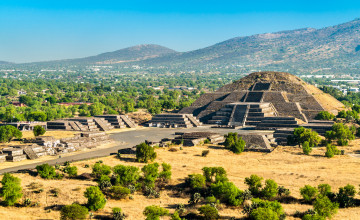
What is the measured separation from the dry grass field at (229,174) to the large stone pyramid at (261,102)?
30.6 m

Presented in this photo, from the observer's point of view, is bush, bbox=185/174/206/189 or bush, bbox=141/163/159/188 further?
bush, bbox=141/163/159/188

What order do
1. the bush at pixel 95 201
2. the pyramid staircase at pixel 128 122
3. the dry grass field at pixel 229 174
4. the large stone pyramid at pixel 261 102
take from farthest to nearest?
the pyramid staircase at pixel 128 122
the large stone pyramid at pixel 261 102
the dry grass field at pixel 229 174
the bush at pixel 95 201

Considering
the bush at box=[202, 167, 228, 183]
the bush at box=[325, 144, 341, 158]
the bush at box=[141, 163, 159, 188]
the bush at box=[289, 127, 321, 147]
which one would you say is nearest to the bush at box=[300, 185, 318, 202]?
the bush at box=[202, 167, 228, 183]

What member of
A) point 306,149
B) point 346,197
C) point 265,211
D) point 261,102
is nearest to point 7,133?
point 306,149

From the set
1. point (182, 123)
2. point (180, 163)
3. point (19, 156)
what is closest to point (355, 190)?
point (180, 163)

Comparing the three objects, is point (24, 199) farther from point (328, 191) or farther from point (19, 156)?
point (328, 191)

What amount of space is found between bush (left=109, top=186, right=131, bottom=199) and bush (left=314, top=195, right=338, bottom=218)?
17.3m

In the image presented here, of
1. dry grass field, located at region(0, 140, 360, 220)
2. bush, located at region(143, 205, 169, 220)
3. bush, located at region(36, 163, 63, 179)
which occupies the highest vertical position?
bush, located at region(36, 163, 63, 179)

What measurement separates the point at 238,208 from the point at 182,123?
61355 millimetres

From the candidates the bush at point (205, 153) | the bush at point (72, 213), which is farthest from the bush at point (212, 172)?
the bush at point (72, 213)

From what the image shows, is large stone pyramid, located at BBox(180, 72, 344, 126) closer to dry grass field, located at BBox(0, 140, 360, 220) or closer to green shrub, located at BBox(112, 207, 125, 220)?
dry grass field, located at BBox(0, 140, 360, 220)

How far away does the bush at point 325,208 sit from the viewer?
3188cm

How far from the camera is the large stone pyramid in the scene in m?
95.4

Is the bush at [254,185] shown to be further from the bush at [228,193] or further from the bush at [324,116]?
the bush at [324,116]
